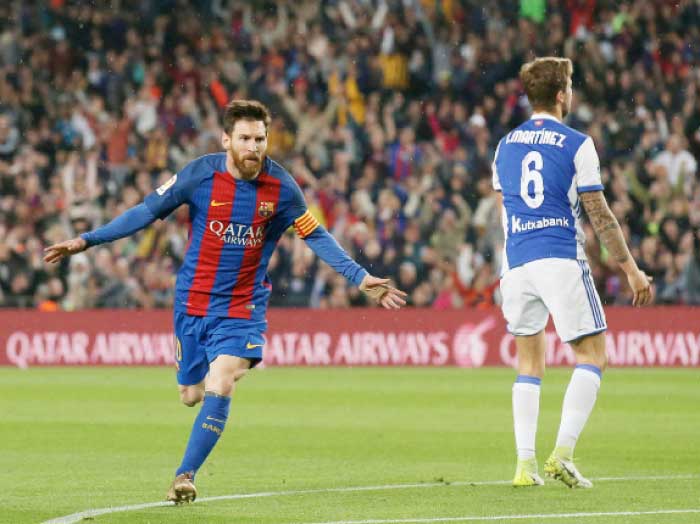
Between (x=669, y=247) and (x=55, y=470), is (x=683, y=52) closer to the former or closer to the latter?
(x=669, y=247)

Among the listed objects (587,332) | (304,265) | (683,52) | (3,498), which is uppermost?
(683,52)

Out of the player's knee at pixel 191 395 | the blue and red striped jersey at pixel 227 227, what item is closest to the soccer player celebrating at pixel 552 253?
the blue and red striped jersey at pixel 227 227

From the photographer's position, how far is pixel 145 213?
8797 mm

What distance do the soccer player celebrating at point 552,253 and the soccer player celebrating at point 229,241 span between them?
848mm

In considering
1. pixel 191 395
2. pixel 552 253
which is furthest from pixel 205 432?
pixel 552 253

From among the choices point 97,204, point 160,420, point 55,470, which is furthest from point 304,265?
point 55,470

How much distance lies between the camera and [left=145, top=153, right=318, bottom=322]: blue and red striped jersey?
891 centimetres

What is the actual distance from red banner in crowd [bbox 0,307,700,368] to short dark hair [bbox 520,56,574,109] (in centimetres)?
1418

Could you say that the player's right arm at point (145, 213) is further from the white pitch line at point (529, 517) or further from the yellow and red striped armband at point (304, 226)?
the white pitch line at point (529, 517)

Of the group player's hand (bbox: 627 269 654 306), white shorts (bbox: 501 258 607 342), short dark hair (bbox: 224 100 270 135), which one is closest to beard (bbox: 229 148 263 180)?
short dark hair (bbox: 224 100 270 135)

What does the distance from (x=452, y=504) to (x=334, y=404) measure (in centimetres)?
865

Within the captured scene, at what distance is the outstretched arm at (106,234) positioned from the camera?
27.8 feet

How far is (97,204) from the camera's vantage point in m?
25.4

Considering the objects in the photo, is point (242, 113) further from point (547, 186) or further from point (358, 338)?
point (358, 338)
